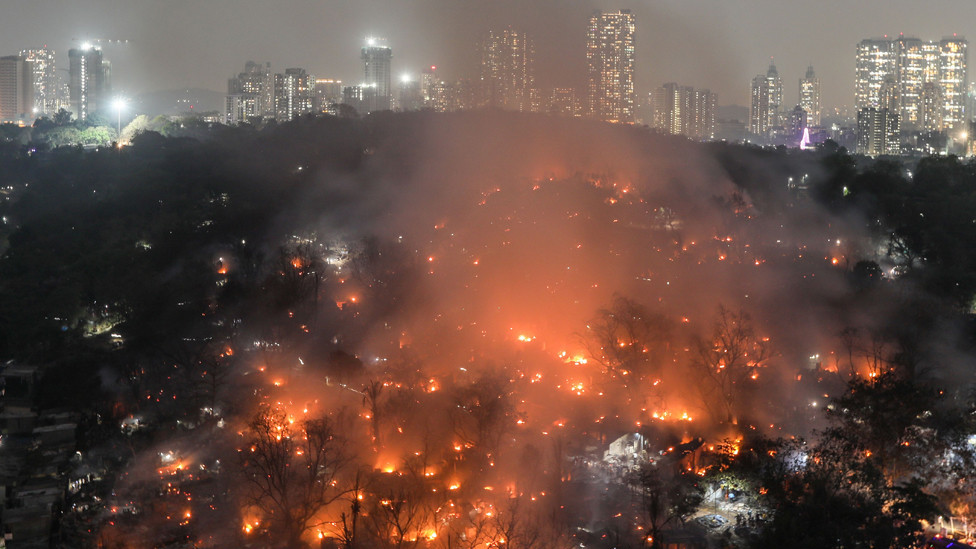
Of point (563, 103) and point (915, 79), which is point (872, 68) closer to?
point (915, 79)

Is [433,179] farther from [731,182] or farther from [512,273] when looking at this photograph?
[731,182]

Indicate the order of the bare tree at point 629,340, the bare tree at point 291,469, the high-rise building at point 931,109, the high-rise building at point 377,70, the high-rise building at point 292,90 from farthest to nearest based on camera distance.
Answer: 1. the high-rise building at point 931,109
2. the high-rise building at point 292,90
3. the high-rise building at point 377,70
4. the bare tree at point 629,340
5. the bare tree at point 291,469

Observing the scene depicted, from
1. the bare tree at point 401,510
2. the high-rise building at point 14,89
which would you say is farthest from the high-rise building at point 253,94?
the bare tree at point 401,510

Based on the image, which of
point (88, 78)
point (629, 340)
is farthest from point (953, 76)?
point (88, 78)

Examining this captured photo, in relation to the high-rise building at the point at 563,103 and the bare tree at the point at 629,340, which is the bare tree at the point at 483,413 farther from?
the high-rise building at the point at 563,103

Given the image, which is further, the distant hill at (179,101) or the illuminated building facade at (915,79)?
the distant hill at (179,101)

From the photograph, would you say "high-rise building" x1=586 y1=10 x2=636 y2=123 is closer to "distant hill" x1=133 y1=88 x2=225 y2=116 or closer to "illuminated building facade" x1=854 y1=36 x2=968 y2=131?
"illuminated building facade" x1=854 y1=36 x2=968 y2=131
